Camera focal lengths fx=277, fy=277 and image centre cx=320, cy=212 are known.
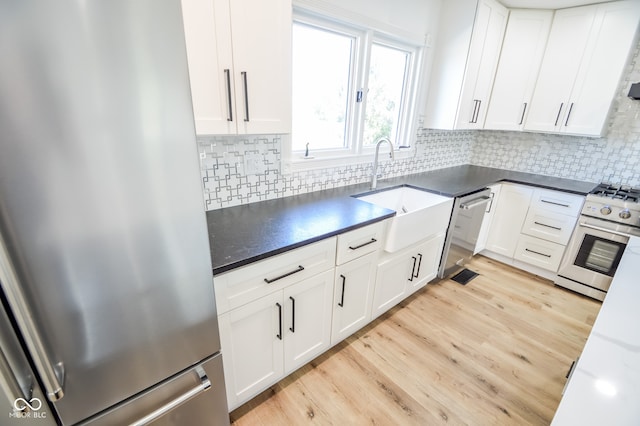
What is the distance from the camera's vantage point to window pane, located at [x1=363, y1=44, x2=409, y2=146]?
2328 mm

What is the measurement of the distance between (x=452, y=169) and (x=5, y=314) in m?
3.58

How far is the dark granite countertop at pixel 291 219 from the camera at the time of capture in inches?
47.2

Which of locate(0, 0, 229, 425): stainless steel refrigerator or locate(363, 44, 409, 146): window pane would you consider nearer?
locate(0, 0, 229, 425): stainless steel refrigerator

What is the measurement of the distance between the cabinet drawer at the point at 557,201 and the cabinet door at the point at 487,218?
309 mm

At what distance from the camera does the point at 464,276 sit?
2775 millimetres

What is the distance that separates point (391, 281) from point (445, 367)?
62 cm

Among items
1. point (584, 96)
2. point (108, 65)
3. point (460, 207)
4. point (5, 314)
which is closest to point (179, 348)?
point (5, 314)

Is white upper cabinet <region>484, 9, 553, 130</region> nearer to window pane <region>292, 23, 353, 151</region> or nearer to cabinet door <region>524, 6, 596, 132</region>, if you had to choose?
cabinet door <region>524, 6, 596, 132</region>

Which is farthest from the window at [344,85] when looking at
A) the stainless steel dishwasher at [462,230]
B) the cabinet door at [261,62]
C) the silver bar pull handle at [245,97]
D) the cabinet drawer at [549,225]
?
the cabinet drawer at [549,225]

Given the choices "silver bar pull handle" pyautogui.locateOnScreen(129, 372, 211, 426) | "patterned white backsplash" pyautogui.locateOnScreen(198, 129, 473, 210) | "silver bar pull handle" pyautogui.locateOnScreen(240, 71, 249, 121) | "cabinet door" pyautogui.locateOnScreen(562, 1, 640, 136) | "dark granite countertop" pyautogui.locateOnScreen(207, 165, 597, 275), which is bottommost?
"silver bar pull handle" pyautogui.locateOnScreen(129, 372, 211, 426)

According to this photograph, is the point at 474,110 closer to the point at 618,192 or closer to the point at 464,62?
the point at 464,62

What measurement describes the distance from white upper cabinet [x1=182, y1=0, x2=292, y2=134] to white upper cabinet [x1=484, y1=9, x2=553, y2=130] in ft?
8.06

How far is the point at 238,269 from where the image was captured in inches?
44.5

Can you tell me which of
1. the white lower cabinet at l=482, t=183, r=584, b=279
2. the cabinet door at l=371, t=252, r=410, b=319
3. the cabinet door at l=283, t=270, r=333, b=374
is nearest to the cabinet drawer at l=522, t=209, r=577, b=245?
the white lower cabinet at l=482, t=183, r=584, b=279
